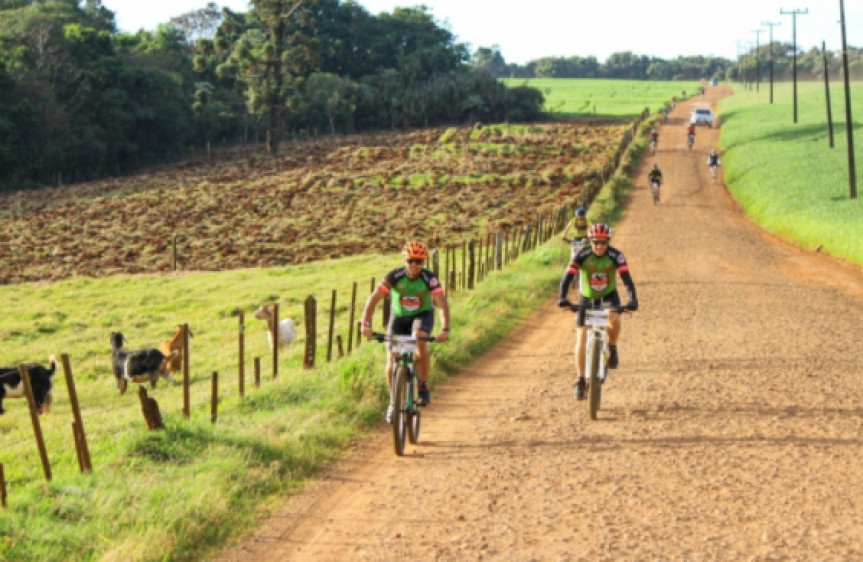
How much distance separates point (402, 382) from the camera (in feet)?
32.2

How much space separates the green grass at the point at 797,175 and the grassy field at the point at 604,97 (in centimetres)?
2189

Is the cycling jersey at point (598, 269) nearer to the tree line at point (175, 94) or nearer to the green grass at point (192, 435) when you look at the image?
the green grass at point (192, 435)

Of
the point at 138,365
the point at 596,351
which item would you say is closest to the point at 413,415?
the point at 596,351

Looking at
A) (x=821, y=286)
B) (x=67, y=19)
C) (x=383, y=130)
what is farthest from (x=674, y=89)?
(x=821, y=286)

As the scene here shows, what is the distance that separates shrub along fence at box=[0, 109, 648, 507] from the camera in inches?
335

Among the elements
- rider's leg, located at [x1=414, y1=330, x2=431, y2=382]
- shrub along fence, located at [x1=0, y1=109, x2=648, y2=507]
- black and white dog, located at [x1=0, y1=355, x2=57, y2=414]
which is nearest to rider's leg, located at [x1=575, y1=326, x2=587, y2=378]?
rider's leg, located at [x1=414, y1=330, x2=431, y2=382]

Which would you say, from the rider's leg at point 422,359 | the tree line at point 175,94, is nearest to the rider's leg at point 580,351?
the rider's leg at point 422,359

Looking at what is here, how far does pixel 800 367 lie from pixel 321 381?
6445 mm

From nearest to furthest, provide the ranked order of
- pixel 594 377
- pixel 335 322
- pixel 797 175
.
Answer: pixel 594 377, pixel 335 322, pixel 797 175

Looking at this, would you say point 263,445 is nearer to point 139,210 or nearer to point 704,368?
point 704,368

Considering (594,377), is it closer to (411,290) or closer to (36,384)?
(411,290)

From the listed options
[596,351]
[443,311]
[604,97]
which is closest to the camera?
[443,311]

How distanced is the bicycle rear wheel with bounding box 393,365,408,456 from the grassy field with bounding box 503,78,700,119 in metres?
93.5

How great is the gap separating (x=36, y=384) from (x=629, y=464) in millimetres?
9584
